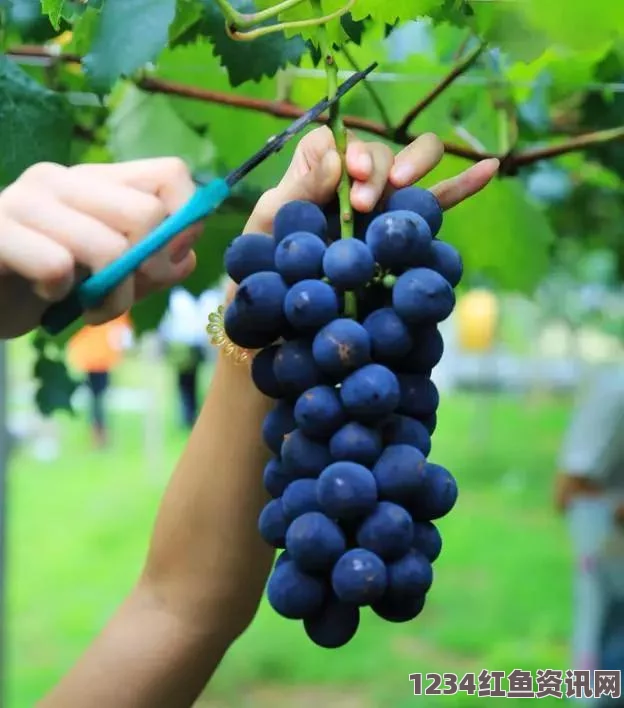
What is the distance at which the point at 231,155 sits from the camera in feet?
3.02

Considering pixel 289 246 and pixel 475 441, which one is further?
pixel 475 441

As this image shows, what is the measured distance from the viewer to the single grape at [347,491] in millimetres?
417

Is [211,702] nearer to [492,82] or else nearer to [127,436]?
[492,82]

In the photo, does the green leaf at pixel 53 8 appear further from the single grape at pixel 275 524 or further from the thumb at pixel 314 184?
the single grape at pixel 275 524

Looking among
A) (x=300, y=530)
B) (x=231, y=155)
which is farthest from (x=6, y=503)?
(x=300, y=530)

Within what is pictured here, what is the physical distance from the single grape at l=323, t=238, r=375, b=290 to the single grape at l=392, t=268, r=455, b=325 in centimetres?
2

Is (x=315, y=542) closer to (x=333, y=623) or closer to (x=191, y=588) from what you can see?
(x=333, y=623)

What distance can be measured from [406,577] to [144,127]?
0.59 m

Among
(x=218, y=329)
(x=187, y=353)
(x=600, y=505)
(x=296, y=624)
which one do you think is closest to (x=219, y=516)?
(x=218, y=329)

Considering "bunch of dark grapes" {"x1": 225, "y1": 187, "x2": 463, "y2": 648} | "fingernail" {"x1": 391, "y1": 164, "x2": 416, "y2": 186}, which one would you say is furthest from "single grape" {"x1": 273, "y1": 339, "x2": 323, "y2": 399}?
"fingernail" {"x1": 391, "y1": 164, "x2": 416, "y2": 186}

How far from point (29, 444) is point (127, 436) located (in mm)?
779

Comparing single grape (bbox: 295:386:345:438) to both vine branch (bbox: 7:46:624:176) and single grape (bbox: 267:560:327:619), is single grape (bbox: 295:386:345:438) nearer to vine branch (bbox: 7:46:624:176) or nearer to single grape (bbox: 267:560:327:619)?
single grape (bbox: 267:560:327:619)

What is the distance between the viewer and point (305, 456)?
442mm

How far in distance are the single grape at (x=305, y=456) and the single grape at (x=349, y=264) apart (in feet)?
0.23
